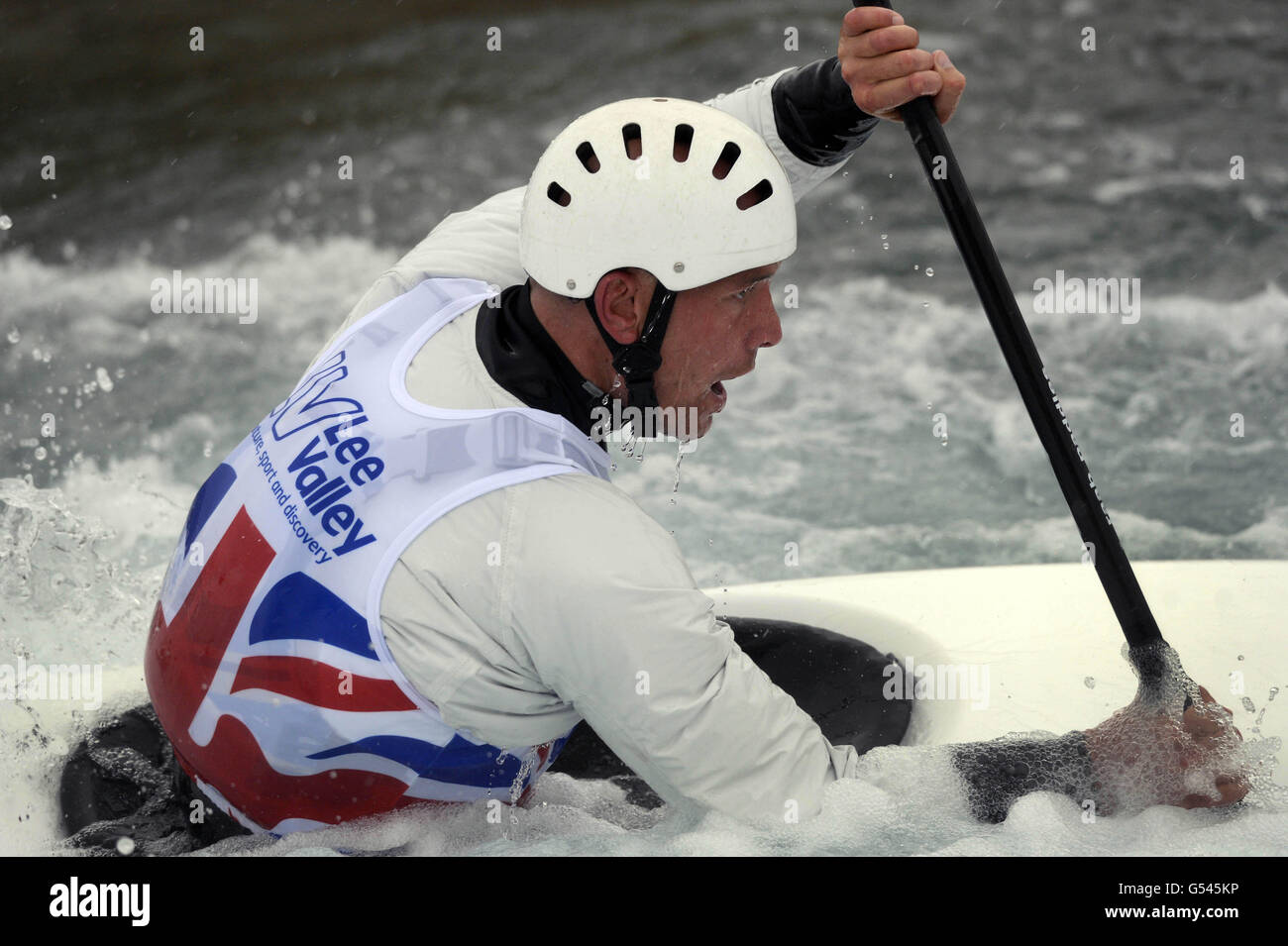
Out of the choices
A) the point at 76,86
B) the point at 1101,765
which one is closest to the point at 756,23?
the point at 76,86

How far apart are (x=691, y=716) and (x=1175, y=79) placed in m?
5.58

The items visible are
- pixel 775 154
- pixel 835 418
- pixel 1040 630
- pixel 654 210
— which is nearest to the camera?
pixel 654 210

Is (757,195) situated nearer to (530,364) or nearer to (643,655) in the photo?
(530,364)

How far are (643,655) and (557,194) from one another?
0.46 metres

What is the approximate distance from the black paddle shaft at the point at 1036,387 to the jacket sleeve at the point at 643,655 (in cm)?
45

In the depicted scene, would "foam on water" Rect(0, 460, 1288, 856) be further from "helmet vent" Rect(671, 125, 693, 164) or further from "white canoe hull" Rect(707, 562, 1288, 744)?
"helmet vent" Rect(671, 125, 693, 164)

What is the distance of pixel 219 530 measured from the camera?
1267 mm

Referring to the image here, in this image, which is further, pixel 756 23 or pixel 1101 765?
pixel 756 23

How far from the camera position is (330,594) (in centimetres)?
117

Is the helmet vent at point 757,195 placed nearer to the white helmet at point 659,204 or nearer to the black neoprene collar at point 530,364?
the white helmet at point 659,204
